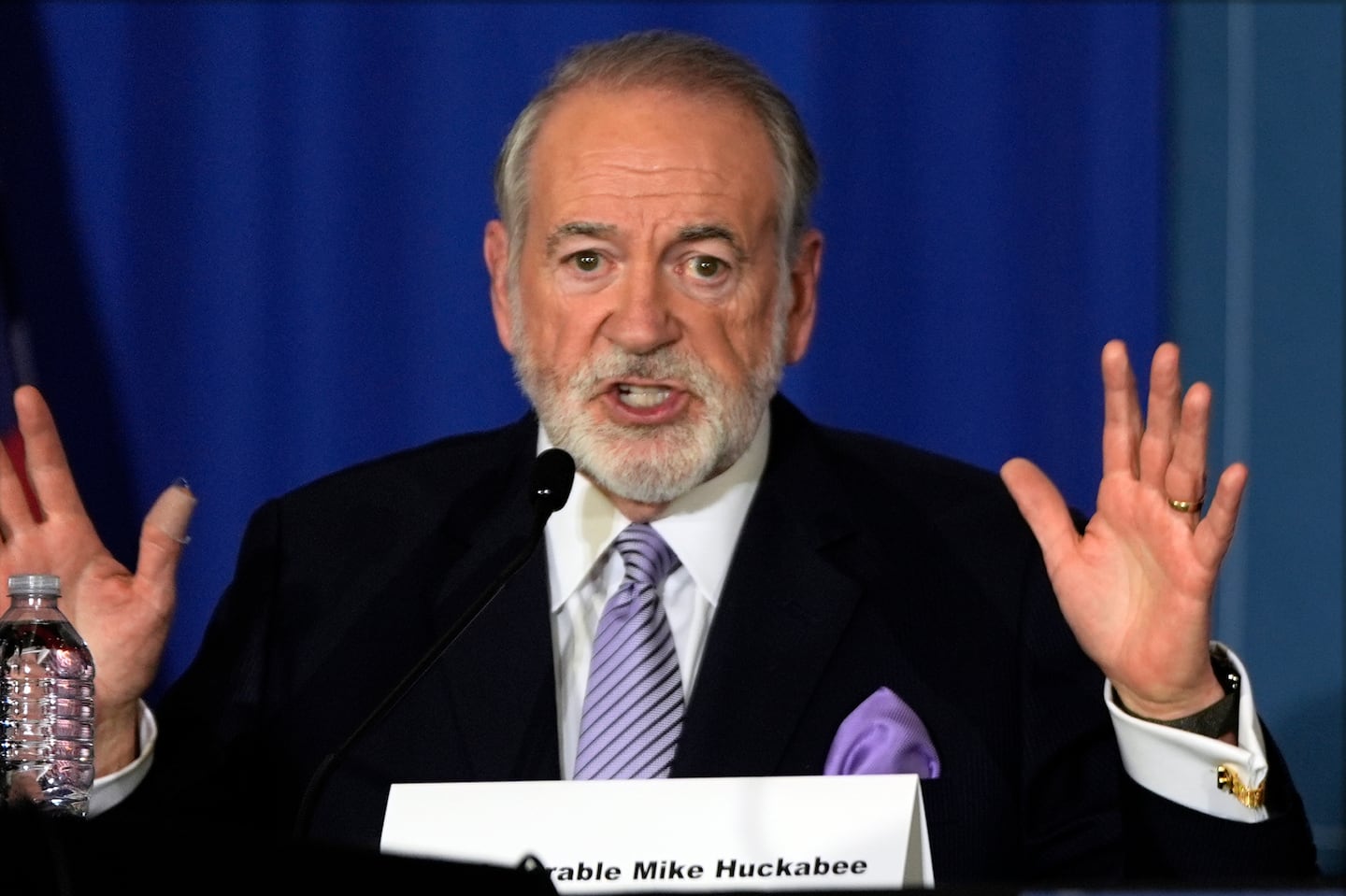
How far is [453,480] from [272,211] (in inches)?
37.2

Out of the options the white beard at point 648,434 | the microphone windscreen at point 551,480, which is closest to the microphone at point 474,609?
the microphone windscreen at point 551,480

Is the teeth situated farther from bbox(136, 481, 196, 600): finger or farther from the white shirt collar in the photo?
bbox(136, 481, 196, 600): finger

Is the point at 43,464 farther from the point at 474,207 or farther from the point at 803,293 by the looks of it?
the point at 474,207

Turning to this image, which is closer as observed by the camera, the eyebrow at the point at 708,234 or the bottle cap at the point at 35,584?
the bottle cap at the point at 35,584

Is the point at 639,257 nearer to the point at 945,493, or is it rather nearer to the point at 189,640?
the point at 945,493

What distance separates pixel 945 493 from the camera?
7.93ft

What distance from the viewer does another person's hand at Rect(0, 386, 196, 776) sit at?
191 cm

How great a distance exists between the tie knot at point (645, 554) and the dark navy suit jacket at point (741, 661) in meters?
0.08

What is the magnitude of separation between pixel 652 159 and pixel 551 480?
2.14 feet

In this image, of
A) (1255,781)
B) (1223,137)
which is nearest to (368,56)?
(1223,137)

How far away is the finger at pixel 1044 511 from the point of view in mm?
1908

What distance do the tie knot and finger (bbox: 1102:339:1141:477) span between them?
581mm

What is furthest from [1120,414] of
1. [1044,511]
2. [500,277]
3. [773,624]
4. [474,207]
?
[474,207]

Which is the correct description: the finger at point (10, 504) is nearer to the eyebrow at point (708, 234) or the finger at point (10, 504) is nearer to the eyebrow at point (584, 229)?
the eyebrow at point (584, 229)
